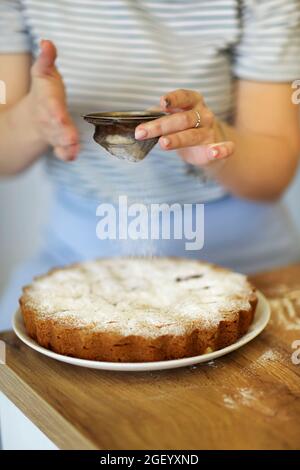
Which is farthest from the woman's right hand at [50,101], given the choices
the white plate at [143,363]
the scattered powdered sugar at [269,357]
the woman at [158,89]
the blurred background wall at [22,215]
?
the blurred background wall at [22,215]

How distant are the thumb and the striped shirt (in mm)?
190

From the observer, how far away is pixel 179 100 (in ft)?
2.54

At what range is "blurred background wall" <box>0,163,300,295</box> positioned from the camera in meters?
1.69

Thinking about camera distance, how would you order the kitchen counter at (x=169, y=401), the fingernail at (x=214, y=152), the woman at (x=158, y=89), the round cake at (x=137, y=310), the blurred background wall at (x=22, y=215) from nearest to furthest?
the kitchen counter at (x=169, y=401), the round cake at (x=137, y=310), the fingernail at (x=214, y=152), the woman at (x=158, y=89), the blurred background wall at (x=22, y=215)

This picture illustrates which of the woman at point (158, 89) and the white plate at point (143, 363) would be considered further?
the woman at point (158, 89)

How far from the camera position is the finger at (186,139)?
2.47 ft

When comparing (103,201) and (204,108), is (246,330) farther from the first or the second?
(103,201)

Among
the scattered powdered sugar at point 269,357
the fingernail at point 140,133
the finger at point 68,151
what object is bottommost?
the scattered powdered sugar at point 269,357

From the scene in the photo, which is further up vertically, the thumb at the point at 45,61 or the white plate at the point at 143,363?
the thumb at the point at 45,61

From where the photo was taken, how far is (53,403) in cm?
64

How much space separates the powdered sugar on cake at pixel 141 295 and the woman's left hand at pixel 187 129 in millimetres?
178

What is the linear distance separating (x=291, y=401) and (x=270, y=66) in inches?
25.4

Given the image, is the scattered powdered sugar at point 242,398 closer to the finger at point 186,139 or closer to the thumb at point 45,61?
the finger at point 186,139
